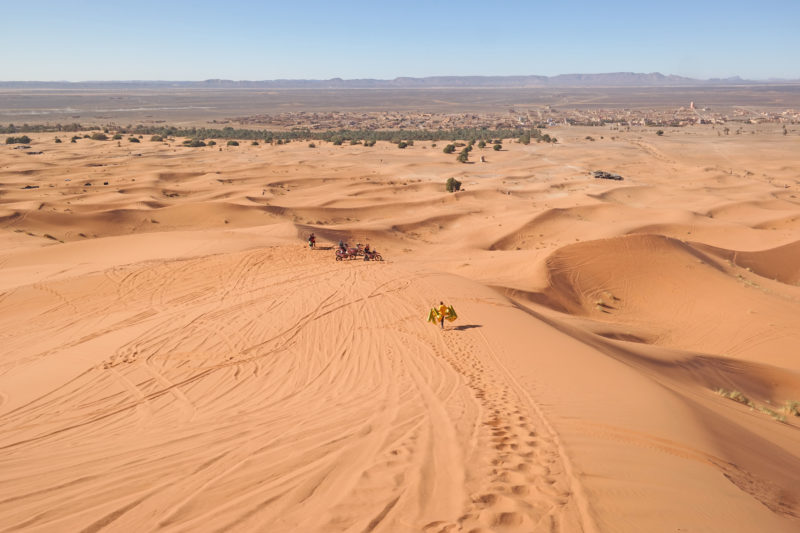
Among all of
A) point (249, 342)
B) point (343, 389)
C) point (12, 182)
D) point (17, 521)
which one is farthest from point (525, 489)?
point (12, 182)

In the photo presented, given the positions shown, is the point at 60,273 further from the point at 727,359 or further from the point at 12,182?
the point at 12,182

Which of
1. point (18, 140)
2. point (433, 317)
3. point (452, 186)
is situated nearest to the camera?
point (433, 317)

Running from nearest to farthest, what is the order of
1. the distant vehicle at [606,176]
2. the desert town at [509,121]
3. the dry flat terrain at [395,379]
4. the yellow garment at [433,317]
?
the dry flat terrain at [395,379] < the yellow garment at [433,317] < the distant vehicle at [606,176] < the desert town at [509,121]

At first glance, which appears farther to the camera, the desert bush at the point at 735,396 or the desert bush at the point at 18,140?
the desert bush at the point at 18,140

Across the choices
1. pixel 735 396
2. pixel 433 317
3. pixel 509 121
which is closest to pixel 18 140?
pixel 433 317

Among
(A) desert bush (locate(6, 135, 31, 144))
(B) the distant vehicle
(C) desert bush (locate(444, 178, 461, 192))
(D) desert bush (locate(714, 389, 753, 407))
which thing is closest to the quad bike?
(D) desert bush (locate(714, 389, 753, 407))

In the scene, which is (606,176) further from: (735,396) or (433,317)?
(433,317)

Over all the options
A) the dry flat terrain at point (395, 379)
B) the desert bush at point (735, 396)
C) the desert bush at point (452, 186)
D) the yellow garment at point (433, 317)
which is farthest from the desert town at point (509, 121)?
the desert bush at point (735, 396)

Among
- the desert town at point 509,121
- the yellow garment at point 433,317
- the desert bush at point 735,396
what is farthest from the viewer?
the desert town at point 509,121

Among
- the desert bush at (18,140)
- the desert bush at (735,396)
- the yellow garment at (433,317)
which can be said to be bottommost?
the desert bush at (735,396)

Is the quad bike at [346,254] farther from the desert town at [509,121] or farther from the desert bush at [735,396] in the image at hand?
the desert town at [509,121]
